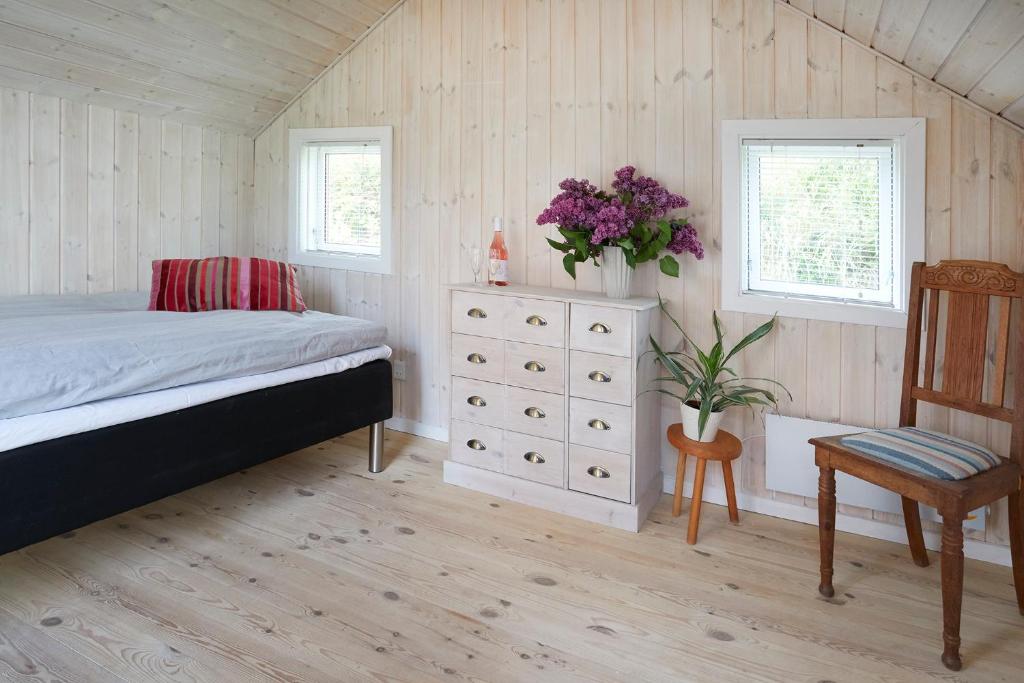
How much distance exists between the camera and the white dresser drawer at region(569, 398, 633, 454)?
266cm

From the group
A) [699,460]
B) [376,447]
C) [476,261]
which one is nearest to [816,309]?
[699,460]

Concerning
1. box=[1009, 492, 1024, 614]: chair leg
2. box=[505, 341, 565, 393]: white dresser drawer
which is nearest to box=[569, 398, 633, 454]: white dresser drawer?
box=[505, 341, 565, 393]: white dresser drawer

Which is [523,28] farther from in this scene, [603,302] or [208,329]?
[208,329]

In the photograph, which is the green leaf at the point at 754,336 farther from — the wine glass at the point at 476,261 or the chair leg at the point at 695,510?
the wine glass at the point at 476,261

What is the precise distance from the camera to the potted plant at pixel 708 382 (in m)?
2.59

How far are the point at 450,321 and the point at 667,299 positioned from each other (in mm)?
957

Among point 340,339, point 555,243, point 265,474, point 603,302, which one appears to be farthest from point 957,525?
point 265,474

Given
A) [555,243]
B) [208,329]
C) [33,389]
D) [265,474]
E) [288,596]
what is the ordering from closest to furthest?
[33,389], [288,596], [208,329], [555,243], [265,474]

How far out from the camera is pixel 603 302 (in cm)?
268

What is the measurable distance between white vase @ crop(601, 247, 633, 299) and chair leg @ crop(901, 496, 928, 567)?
49.6 inches

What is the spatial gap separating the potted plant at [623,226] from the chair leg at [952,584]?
129cm

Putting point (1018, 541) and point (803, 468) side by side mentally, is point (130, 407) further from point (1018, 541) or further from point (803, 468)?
point (1018, 541)

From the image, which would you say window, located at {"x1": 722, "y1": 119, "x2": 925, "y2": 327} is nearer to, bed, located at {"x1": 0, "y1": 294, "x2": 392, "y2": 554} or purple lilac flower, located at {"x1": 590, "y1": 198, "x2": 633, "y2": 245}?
purple lilac flower, located at {"x1": 590, "y1": 198, "x2": 633, "y2": 245}

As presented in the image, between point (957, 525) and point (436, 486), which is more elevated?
point (957, 525)
